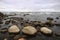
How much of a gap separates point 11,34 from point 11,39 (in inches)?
44.4

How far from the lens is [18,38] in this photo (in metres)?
10.1

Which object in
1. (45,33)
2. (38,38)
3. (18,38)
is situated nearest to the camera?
(18,38)

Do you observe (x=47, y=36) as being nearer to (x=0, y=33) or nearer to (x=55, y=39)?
(x=55, y=39)

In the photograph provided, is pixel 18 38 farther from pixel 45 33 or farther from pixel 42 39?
pixel 45 33

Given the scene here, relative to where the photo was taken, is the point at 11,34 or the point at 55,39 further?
the point at 11,34

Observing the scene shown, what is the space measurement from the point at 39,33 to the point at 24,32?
171cm

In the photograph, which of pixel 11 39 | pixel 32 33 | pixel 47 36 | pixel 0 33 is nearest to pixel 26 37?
pixel 32 33

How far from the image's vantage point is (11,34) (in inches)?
452

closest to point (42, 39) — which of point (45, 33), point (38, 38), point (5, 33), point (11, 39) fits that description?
point (38, 38)

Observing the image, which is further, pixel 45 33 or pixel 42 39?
pixel 45 33

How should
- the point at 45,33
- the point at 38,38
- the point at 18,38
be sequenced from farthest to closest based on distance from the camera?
the point at 45,33 → the point at 38,38 → the point at 18,38

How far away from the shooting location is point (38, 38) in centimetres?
1084

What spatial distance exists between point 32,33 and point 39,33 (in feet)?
4.02

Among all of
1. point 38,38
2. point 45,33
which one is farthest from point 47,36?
point 38,38
